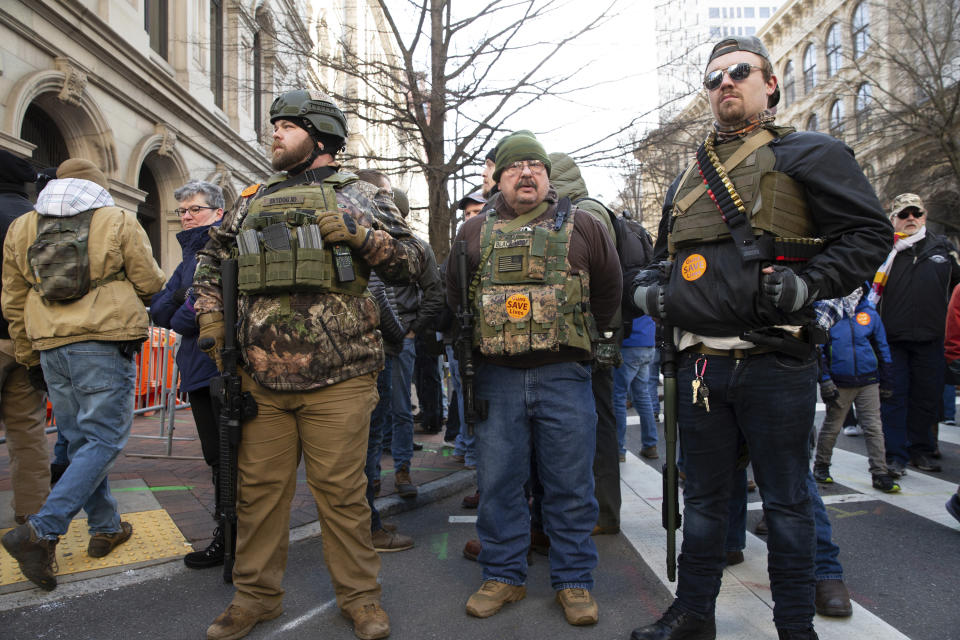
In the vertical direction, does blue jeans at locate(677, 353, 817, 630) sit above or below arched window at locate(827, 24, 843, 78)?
below

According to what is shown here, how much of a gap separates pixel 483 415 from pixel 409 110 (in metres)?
6.96

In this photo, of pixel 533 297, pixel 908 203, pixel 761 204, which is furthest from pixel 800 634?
pixel 908 203

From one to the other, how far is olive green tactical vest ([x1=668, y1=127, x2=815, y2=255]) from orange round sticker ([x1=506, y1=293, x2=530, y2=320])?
0.77 meters

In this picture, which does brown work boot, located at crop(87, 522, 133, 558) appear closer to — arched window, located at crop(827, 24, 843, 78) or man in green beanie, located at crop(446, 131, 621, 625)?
man in green beanie, located at crop(446, 131, 621, 625)

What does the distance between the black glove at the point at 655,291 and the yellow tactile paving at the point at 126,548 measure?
9.40ft

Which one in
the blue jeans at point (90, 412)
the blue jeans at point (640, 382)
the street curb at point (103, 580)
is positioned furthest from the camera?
the blue jeans at point (640, 382)

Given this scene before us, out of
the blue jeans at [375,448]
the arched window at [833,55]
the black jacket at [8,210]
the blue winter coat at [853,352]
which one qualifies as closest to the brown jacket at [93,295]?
the black jacket at [8,210]

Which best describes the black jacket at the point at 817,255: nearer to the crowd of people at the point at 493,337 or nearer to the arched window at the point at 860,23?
the crowd of people at the point at 493,337

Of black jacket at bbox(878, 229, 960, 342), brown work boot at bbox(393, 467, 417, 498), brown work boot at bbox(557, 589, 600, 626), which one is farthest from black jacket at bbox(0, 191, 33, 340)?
black jacket at bbox(878, 229, 960, 342)

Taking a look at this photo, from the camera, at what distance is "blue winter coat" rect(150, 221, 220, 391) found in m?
3.62

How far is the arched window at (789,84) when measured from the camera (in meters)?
35.1

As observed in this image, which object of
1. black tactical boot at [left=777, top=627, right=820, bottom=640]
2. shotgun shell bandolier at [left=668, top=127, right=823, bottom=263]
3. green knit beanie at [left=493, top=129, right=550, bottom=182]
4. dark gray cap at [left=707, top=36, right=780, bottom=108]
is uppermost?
dark gray cap at [left=707, top=36, right=780, bottom=108]

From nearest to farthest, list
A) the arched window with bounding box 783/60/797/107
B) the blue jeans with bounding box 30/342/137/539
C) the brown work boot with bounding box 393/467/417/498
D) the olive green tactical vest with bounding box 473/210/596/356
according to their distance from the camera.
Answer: the olive green tactical vest with bounding box 473/210/596/356
the blue jeans with bounding box 30/342/137/539
the brown work boot with bounding box 393/467/417/498
the arched window with bounding box 783/60/797/107

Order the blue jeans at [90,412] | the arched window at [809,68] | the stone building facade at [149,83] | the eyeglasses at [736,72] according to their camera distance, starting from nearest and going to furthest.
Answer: the eyeglasses at [736,72]
the blue jeans at [90,412]
the stone building facade at [149,83]
the arched window at [809,68]
